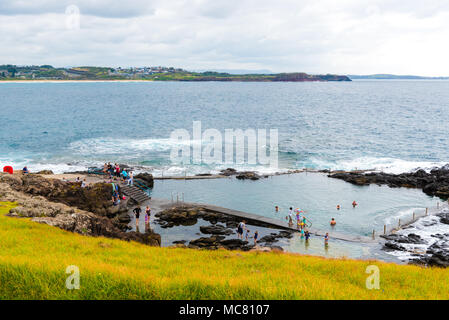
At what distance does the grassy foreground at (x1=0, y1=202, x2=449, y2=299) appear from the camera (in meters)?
8.62

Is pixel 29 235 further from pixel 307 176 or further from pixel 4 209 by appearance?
pixel 307 176

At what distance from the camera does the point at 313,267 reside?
39.0ft

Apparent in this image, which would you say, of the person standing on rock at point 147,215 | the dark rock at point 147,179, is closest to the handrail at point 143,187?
the dark rock at point 147,179

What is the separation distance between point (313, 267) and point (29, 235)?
38.5 ft

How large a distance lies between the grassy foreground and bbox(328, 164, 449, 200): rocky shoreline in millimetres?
33606

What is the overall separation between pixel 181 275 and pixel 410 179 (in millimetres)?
43162

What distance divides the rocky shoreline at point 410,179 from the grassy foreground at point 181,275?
33.6 metres

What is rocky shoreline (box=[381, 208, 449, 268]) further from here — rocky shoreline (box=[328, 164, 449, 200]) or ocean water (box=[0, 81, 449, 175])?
ocean water (box=[0, 81, 449, 175])

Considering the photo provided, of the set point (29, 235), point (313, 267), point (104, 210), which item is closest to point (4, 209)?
point (29, 235)

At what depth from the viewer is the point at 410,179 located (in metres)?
44.9

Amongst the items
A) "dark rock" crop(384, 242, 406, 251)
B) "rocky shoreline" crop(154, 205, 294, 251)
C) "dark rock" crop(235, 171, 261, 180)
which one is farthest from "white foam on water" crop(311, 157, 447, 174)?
"rocky shoreline" crop(154, 205, 294, 251)

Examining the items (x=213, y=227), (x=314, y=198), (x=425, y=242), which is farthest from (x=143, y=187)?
(x=425, y=242)

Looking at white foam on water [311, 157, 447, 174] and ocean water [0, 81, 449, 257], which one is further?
white foam on water [311, 157, 447, 174]
